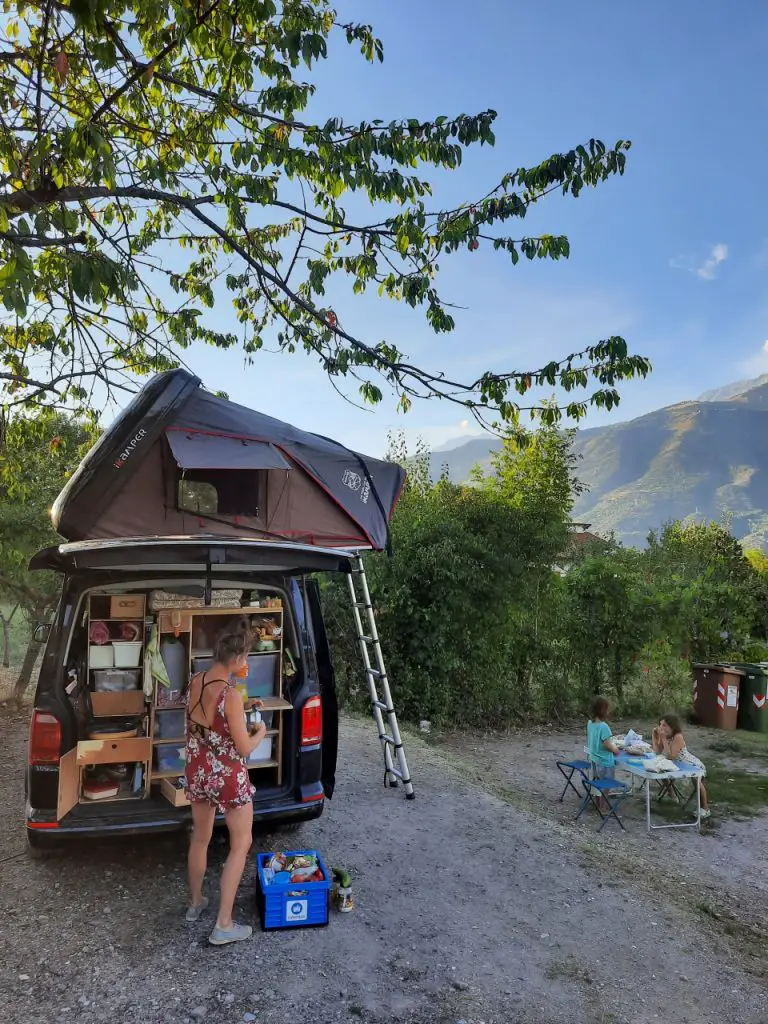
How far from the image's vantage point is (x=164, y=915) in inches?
152

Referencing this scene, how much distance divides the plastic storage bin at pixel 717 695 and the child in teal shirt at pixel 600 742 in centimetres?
455

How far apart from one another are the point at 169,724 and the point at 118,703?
14.6 inches

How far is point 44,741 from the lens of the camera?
3994mm

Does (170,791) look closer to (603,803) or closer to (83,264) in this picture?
(83,264)

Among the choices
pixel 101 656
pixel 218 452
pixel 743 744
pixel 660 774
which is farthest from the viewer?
pixel 743 744

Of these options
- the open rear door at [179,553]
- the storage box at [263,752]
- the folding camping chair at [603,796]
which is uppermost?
the open rear door at [179,553]

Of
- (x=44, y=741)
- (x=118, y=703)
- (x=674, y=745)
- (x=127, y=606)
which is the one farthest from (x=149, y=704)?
(x=674, y=745)

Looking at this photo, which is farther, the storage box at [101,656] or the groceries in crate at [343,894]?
the storage box at [101,656]

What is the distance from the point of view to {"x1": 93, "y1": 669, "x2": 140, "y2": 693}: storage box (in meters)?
4.79

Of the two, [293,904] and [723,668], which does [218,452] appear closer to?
[293,904]

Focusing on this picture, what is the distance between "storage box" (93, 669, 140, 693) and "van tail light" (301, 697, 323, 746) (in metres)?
1.23

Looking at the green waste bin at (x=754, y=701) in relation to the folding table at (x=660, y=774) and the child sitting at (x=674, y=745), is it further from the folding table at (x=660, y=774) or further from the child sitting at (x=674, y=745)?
the folding table at (x=660, y=774)

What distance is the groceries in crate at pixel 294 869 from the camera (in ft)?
12.7

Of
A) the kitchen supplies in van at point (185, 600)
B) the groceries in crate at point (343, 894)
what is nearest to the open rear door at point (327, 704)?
the kitchen supplies in van at point (185, 600)
